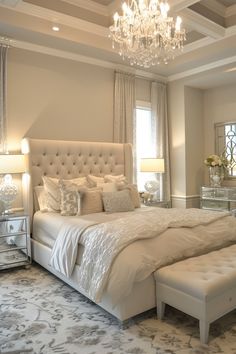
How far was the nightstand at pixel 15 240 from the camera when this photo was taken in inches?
145

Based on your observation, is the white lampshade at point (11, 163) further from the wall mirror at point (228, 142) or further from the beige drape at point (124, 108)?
the wall mirror at point (228, 142)

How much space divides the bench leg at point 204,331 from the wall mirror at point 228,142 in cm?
397

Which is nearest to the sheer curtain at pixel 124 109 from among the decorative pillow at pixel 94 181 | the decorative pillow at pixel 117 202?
the decorative pillow at pixel 94 181

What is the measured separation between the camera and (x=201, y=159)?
A: 20.0 ft

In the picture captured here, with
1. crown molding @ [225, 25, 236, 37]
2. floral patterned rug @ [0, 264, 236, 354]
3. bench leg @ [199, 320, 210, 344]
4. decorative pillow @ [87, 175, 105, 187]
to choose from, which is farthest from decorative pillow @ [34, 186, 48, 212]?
crown molding @ [225, 25, 236, 37]

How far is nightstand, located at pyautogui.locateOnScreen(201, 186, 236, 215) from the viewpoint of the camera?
17.0 ft

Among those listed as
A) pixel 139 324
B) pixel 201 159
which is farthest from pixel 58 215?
pixel 201 159

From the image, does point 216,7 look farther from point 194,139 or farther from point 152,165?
point 152,165

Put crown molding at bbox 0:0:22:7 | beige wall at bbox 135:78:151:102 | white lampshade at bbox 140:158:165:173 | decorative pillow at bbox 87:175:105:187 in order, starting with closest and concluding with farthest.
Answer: crown molding at bbox 0:0:22:7 → decorative pillow at bbox 87:175:105:187 → white lampshade at bbox 140:158:165:173 → beige wall at bbox 135:78:151:102

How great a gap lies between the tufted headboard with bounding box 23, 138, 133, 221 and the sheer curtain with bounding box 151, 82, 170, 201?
884 mm

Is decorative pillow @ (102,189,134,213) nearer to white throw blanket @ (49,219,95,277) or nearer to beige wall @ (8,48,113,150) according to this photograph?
white throw blanket @ (49,219,95,277)

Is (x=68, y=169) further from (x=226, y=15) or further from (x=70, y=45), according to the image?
(x=226, y=15)

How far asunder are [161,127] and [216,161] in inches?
48.6

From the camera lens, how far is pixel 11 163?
12.4ft
